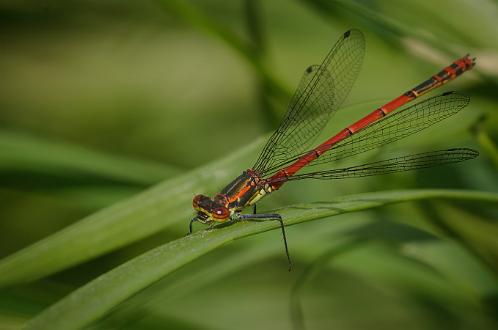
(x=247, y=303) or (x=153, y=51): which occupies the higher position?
(x=153, y=51)

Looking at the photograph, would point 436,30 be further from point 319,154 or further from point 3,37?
point 3,37

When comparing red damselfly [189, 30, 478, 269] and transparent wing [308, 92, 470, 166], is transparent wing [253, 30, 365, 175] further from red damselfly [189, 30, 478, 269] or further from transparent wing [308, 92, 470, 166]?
transparent wing [308, 92, 470, 166]

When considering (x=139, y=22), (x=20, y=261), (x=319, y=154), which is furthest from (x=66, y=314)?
(x=139, y=22)

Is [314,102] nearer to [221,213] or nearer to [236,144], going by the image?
[221,213]

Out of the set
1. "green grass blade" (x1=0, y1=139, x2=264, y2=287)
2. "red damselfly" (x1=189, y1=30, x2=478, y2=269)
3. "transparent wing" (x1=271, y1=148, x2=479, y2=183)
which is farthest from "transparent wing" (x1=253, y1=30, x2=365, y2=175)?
"green grass blade" (x1=0, y1=139, x2=264, y2=287)

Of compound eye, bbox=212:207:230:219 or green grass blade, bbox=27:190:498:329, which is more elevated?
compound eye, bbox=212:207:230:219


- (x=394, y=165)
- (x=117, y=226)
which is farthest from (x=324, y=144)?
(x=117, y=226)

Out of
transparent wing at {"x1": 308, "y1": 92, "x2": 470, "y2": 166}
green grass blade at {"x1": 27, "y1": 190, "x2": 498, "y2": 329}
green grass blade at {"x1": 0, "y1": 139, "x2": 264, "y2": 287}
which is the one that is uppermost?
green grass blade at {"x1": 0, "y1": 139, "x2": 264, "y2": 287}
